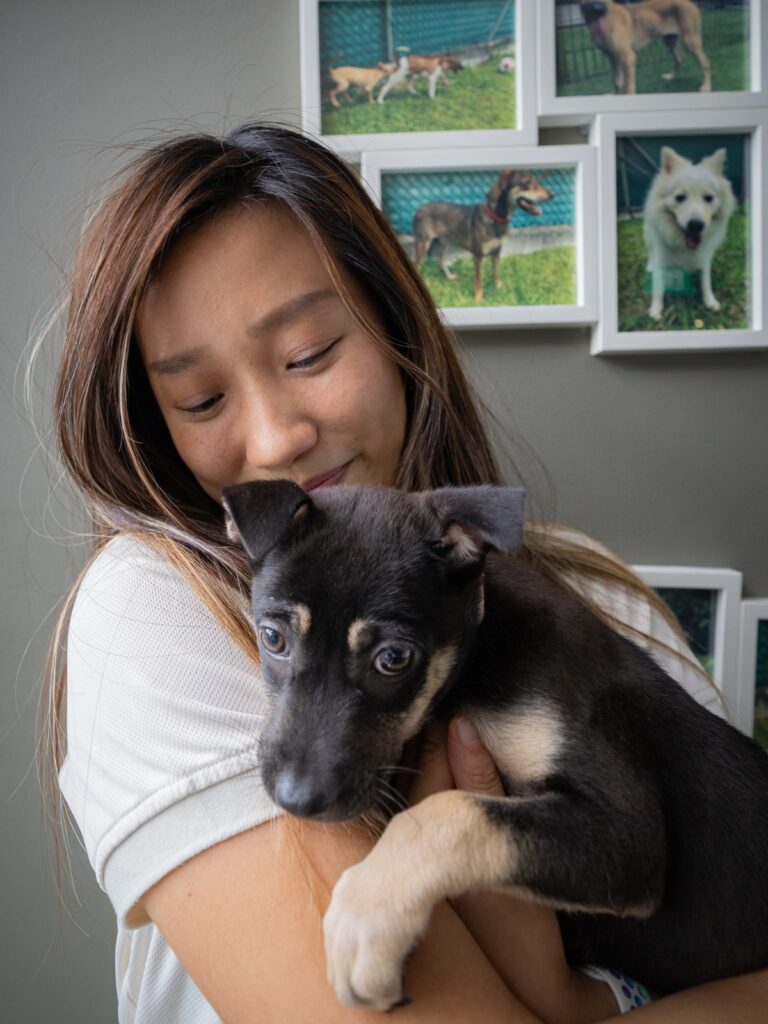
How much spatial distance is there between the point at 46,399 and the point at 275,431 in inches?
56.2

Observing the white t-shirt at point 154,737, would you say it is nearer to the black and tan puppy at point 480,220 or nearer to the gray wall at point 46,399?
the gray wall at point 46,399

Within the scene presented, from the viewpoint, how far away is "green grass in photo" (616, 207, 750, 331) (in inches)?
94.6

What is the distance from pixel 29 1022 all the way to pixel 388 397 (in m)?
2.52

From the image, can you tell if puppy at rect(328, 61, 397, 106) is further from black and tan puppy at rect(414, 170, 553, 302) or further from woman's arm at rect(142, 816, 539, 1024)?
woman's arm at rect(142, 816, 539, 1024)

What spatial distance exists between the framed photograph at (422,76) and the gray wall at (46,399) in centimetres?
14

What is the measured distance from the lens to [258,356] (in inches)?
57.9

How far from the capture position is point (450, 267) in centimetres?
243

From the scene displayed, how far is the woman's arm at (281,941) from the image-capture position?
964 millimetres

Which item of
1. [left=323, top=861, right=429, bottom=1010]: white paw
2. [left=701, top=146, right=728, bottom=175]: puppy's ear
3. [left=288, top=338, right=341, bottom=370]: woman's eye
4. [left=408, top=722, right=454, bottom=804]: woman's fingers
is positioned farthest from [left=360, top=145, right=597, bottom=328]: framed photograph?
[left=323, top=861, right=429, bottom=1010]: white paw

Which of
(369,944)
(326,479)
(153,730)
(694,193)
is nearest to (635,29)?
(694,193)

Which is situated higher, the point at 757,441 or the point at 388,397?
the point at 388,397

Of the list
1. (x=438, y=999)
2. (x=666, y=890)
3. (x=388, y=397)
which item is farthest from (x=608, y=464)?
(x=438, y=999)

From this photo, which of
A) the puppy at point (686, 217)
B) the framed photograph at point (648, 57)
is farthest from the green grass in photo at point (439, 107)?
the puppy at point (686, 217)

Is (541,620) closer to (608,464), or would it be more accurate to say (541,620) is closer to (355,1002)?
(355,1002)
